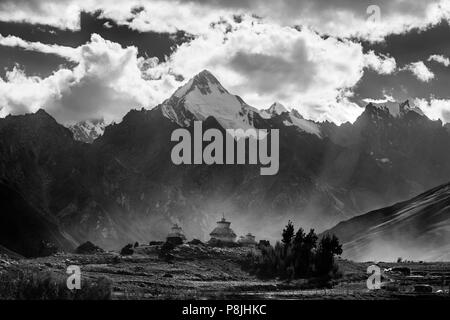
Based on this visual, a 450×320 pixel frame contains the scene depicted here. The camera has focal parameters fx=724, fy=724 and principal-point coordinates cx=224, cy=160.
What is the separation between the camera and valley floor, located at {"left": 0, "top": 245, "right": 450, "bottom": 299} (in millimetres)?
104312

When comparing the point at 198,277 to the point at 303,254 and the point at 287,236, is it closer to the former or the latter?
the point at 303,254

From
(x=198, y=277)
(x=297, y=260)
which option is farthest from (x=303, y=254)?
(x=198, y=277)

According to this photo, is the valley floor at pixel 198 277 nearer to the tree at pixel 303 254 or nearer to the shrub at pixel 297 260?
the shrub at pixel 297 260

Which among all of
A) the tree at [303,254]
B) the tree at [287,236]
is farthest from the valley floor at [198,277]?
the tree at [287,236]

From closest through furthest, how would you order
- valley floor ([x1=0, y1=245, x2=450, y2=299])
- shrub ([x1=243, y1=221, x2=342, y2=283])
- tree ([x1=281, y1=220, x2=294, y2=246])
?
valley floor ([x1=0, y1=245, x2=450, y2=299])
shrub ([x1=243, y1=221, x2=342, y2=283])
tree ([x1=281, y1=220, x2=294, y2=246])

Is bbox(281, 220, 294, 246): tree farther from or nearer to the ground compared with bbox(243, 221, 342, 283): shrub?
farther from the ground

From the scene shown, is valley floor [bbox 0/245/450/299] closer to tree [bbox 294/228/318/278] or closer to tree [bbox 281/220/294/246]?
tree [bbox 294/228/318/278]

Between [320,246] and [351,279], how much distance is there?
22.7 m

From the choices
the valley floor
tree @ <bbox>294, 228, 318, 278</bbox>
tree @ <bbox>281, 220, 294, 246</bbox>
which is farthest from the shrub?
the valley floor

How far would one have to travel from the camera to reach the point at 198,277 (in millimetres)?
146750
